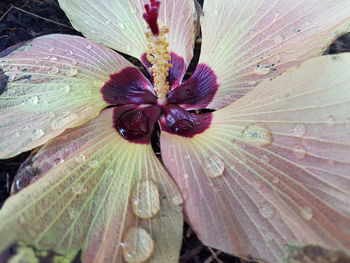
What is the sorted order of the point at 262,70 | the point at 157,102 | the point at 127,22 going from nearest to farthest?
the point at 262,70 < the point at 157,102 < the point at 127,22

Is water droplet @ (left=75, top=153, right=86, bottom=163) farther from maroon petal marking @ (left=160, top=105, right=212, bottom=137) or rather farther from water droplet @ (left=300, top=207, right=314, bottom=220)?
water droplet @ (left=300, top=207, right=314, bottom=220)

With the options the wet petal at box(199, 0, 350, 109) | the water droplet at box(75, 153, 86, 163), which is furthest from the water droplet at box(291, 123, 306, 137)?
the water droplet at box(75, 153, 86, 163)

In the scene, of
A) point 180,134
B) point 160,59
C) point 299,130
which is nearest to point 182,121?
point 180,134

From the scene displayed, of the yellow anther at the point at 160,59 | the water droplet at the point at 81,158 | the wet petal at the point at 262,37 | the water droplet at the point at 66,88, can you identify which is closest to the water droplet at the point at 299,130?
the wet petal at the point at 262,37

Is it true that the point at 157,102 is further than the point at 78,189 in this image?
Yes

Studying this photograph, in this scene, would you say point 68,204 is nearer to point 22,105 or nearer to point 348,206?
point 22,105

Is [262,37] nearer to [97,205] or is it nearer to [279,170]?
[279,170]

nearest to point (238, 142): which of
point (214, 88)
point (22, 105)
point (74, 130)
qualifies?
point (214, 88)

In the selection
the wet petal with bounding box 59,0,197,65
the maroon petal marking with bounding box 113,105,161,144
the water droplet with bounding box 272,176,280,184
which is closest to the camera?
the water droplet with bounding box 272,176,280,184
